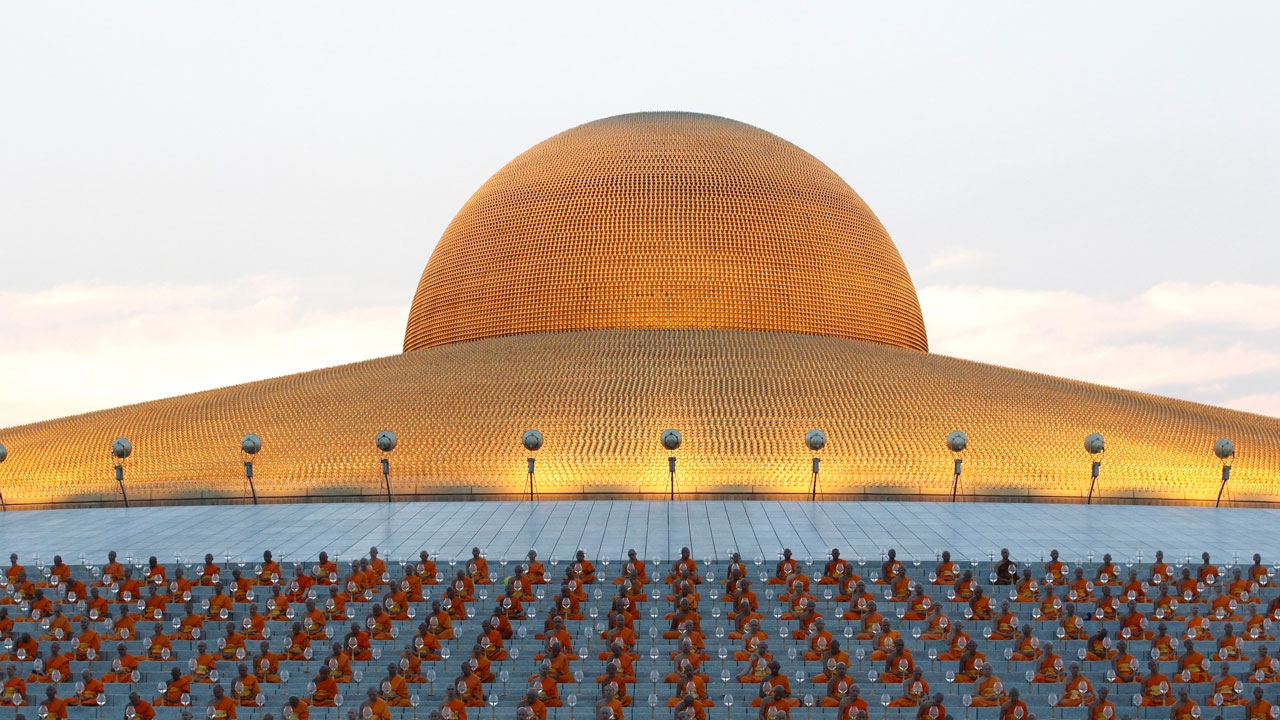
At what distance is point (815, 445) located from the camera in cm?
2838

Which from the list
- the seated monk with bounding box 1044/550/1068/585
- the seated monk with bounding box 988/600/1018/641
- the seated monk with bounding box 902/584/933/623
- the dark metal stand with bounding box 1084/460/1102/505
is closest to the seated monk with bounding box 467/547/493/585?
the seated monk with bounding box 902/584/933/623

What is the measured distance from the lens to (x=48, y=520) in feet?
94.7

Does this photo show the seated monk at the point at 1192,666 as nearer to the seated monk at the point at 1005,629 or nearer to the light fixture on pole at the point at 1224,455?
the seated monk at the point at 1005,629

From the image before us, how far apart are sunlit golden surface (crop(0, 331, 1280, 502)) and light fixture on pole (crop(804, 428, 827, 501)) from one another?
18 centimetres

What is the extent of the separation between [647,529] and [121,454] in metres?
12.0

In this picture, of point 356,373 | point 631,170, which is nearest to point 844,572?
point 356,373

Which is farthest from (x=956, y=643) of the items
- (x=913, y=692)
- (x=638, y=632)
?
(x=638, y=632)

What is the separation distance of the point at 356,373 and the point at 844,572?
17.7 m

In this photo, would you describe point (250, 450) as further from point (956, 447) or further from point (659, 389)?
point (956, 447)

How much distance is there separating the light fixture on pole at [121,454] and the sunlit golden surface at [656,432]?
0.23 meters

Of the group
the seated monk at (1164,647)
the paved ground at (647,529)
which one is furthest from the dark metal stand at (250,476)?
the seated monk at (1164,647)

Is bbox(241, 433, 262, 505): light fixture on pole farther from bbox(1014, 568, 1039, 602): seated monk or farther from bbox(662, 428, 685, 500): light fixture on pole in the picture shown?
bbox(1014, 568, 1039, 602): seated monk

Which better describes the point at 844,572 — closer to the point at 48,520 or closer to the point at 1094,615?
the point at 1094,615

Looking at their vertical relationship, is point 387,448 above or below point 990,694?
above
